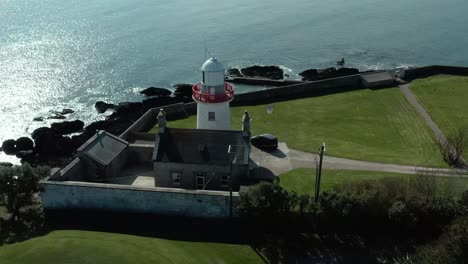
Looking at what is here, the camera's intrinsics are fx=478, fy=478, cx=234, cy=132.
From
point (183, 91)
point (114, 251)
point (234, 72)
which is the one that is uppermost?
point (234, 72)

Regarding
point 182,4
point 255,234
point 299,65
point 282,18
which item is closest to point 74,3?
point 182,4

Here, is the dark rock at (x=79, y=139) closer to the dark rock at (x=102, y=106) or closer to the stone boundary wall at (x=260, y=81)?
the dark rock at (x=102, y=106)

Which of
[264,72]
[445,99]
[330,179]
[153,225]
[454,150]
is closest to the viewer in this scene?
[153,225]

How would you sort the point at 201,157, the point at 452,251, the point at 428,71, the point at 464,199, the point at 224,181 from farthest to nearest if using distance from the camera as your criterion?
the point at 428,71
the point at 224,181
the point at 201,157
the point at 464,199
the point at 452,251

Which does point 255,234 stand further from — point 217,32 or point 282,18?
point 282,18

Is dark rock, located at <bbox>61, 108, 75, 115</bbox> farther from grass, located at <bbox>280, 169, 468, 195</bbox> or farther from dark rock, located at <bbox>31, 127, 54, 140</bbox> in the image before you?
grass, located at <bbox>280, 169, 468, 195</bbox>

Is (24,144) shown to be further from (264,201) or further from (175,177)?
(264,201)

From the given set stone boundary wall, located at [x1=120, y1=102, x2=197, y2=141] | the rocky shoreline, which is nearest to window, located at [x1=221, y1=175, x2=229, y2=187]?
stone boundary wall, located at [x1=120, y1=102, x2=197, y2=141]

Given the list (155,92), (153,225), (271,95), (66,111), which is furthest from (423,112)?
(66,111)
